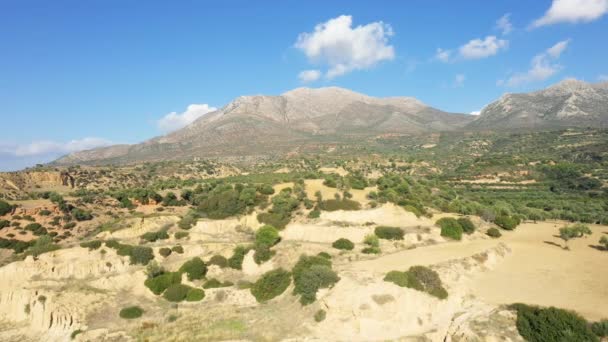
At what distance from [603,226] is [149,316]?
61073 mm

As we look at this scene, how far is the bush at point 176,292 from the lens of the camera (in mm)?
35219

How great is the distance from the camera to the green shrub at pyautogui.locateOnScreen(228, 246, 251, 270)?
41188 mm

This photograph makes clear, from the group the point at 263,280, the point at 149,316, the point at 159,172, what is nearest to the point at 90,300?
the point at 149,316

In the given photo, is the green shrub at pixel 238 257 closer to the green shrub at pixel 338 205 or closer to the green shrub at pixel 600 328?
the green shrub at pixel 338 205

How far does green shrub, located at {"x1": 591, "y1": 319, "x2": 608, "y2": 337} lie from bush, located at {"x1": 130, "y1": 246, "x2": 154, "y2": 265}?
1561 inches

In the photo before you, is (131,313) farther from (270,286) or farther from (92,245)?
(92,245)

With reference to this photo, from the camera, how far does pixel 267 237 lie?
45.2 meters

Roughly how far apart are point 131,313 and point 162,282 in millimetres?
5093

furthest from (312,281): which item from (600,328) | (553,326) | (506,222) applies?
(506,222)

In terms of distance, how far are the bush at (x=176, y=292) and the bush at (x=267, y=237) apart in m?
10.4

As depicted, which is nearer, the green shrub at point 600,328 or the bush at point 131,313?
the green shrub at point 600,328

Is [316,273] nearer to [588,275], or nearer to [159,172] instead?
[588,275]

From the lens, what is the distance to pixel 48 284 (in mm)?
36812

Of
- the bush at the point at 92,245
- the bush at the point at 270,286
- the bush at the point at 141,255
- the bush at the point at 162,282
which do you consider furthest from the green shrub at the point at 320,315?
the bush at the point at 92,245
